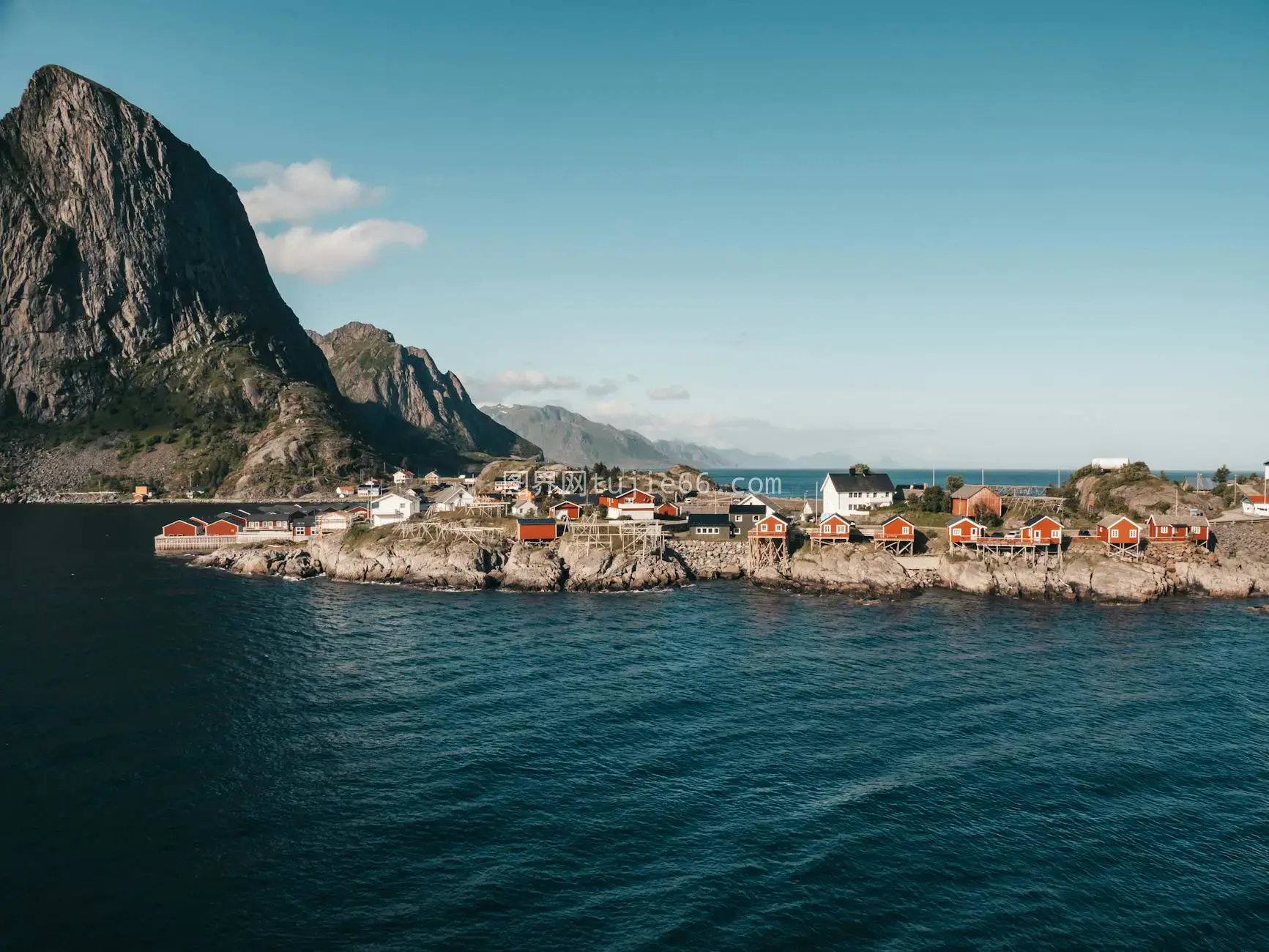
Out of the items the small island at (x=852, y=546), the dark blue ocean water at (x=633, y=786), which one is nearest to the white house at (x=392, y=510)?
the small island at (x=852, y=546)

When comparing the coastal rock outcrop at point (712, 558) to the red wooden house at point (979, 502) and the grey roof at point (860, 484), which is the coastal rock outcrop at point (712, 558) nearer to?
the grey roof at point (860, 484)

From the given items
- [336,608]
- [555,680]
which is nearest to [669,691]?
[555,680]

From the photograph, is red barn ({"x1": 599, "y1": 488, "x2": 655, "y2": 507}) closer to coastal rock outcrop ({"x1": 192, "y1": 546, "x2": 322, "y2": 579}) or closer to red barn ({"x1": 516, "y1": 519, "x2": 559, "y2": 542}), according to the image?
red barn ({"x1": 516, "y1": 519, "x2": 559, "y2": 542})

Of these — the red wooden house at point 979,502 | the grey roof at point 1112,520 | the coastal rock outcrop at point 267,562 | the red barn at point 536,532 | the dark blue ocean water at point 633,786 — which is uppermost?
the red wooden house at point 979,502

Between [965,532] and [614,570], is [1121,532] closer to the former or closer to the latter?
[965,532]

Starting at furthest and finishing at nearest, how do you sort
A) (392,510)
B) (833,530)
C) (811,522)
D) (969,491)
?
(392,510) < (811,522) < (969,491) < (833,530)

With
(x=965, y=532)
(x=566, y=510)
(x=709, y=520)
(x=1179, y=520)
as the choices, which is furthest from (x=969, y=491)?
(x=566, y=510)
